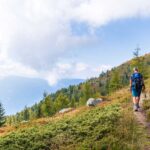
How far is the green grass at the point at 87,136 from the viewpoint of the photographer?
15734mm

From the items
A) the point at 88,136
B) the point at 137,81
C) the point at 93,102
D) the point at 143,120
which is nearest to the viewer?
the point at 88,136

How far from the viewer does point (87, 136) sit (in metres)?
18.1

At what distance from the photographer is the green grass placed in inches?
619

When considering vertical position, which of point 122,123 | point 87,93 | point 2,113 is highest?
point 87,93

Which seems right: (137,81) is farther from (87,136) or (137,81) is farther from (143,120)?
(87,136)

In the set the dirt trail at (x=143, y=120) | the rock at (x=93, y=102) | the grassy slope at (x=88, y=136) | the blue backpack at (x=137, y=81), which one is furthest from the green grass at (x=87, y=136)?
the rock at (x=93, y=102)

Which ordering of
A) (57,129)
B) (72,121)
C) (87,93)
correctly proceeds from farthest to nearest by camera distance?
(87,93)
(72,121)
(57,129)

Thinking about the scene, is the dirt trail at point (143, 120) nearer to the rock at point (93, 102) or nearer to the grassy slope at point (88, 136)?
the grassy slope at point (88, 136)

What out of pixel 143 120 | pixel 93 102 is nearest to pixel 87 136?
pixel 143 120

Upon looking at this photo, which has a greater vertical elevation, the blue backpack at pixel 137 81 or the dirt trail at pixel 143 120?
the blue backpack at pixel 137 81

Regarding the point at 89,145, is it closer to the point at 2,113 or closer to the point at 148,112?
the point at 148,112

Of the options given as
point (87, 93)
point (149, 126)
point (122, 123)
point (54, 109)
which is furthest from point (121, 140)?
point (87, 93)

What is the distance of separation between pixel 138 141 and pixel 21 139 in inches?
256

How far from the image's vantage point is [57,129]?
66.3ft
